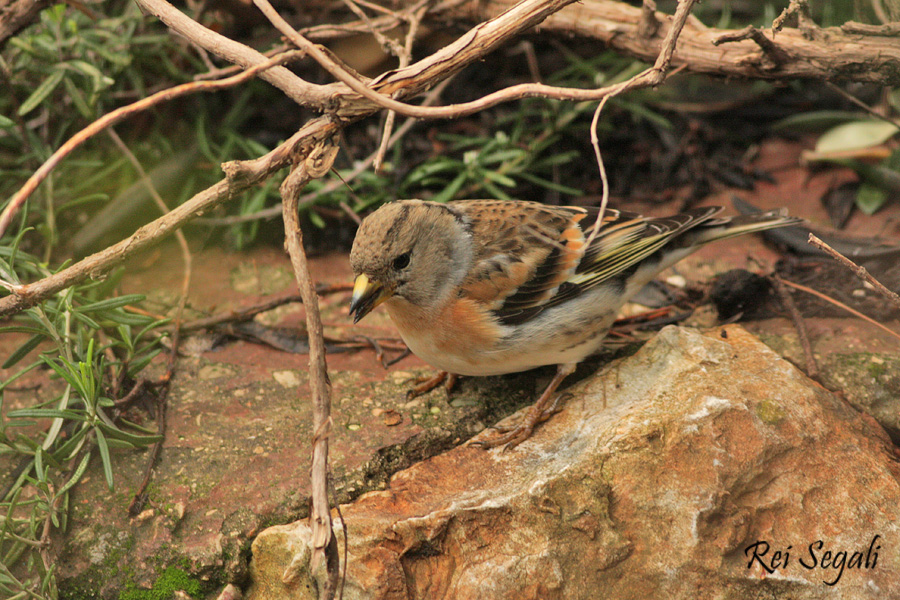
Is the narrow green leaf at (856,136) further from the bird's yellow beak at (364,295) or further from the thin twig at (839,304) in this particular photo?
the bird's yellow beak at (364,295)

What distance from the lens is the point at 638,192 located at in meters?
5.30

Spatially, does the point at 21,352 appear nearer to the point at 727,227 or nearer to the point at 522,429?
the point at 522,429

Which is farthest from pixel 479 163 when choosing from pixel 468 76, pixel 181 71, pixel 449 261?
pixel 181 71

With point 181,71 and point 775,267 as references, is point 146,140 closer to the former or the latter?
point 181,71

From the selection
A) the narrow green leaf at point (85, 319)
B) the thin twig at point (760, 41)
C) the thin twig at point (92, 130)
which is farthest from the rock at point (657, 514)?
the thin twig at point (760, 41)

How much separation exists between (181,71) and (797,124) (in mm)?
4574

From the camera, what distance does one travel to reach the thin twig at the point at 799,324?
357cm

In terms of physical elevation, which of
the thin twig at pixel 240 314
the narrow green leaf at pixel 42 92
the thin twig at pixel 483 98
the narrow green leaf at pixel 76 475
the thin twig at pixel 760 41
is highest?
the narrow green leaf at pixel 42 92

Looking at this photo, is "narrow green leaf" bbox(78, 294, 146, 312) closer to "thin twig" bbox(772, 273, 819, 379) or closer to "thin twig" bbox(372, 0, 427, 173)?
"thin twig" bbox(372, 0, 427, 173)

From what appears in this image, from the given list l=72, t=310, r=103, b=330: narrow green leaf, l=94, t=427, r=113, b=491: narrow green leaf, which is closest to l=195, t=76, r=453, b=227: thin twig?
l=72, t=310, r=103, b=330: narrow green leaf

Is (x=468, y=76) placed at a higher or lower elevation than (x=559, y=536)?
higher

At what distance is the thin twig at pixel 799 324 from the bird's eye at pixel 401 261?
6.74ft

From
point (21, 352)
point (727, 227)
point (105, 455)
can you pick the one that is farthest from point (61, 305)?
point (727, 227)

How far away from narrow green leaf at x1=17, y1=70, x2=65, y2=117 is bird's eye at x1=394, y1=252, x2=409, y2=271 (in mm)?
2427
